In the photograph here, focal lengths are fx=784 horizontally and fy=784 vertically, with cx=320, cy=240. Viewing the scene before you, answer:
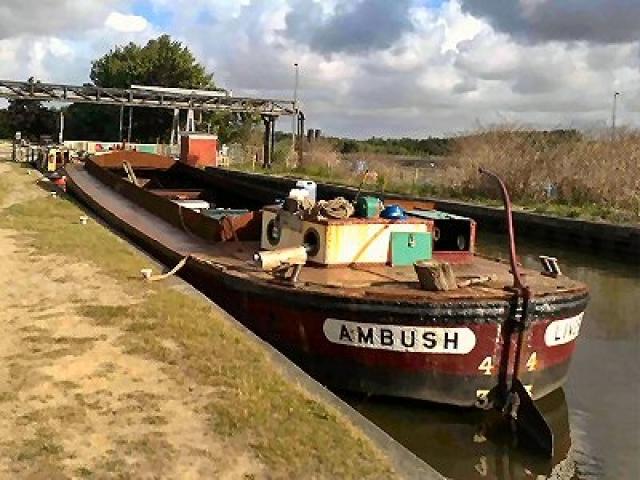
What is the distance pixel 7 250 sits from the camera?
1081cm

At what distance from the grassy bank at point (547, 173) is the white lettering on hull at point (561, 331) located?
46.2ft

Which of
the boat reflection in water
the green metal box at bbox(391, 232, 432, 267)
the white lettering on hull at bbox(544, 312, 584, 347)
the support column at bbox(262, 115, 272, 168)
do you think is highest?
the support column at bbox(262, 115, 272, 168)

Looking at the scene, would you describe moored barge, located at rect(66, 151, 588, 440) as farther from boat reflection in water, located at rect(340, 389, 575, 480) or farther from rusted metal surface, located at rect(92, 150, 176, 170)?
rusted metal surface, located at rect(92, 150, 176, 170)

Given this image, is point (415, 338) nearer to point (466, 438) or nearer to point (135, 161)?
point (466, 438)

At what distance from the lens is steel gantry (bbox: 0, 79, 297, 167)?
41.0 metres

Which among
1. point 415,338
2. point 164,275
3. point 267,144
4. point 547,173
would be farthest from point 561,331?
point 267,144

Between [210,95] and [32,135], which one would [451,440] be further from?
[32,135]

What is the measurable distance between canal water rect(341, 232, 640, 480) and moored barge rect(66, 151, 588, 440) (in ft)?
0.85

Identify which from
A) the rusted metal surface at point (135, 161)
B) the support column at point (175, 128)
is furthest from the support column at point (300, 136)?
the rusted metal surface at point (135, 161)

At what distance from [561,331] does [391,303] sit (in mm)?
1774

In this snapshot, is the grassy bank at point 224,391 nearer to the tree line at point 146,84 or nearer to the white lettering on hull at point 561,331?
the white lettering on hull at point 561,331

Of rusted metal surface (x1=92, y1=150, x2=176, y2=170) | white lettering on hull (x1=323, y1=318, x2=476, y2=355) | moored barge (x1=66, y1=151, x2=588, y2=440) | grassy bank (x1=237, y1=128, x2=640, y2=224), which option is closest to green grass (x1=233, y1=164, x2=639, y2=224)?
grassy bank (x1=237, y1=128, x2=640, y2=224)

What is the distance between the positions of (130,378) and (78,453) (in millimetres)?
1279

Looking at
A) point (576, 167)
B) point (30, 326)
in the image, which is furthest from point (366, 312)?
point (576, 167)
